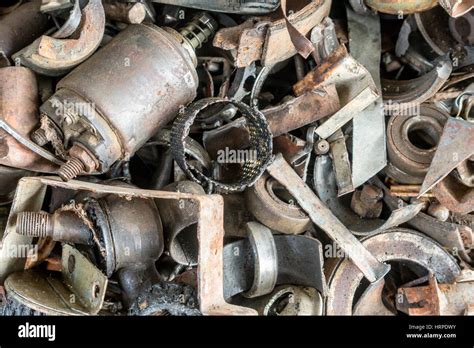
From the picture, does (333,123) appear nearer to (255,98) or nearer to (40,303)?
(255,98)

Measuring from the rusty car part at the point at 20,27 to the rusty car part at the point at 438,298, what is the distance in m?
1.68

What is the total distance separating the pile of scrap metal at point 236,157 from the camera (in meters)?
2.03

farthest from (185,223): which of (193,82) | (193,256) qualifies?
(193,82)

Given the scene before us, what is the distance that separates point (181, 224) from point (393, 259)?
89 centimetres

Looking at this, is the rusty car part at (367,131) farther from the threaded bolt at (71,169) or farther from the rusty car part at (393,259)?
the threaded bolt at (71,169)

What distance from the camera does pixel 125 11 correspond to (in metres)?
A: 2.15

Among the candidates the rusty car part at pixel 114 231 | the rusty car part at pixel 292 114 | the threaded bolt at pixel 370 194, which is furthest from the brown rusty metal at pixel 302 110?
the rusty car part at pixel 114 231

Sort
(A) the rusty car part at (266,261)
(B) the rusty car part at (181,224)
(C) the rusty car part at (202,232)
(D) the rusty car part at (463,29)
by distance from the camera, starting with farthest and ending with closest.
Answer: (D) the rusty car part at (463,29), (A) the rusty car part at (266,261), (B) the rusty car part at (181,224), (C) the rusty car part at (202,232)

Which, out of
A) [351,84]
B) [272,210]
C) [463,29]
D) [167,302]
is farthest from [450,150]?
[167,302]

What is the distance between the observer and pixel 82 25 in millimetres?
2051

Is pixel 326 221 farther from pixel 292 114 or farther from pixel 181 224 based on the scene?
pixel 181 224

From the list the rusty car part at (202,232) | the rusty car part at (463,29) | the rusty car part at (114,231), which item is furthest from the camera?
the rusty car part at (463,29)

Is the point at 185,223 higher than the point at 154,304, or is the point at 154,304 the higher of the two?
the point at 185,223
